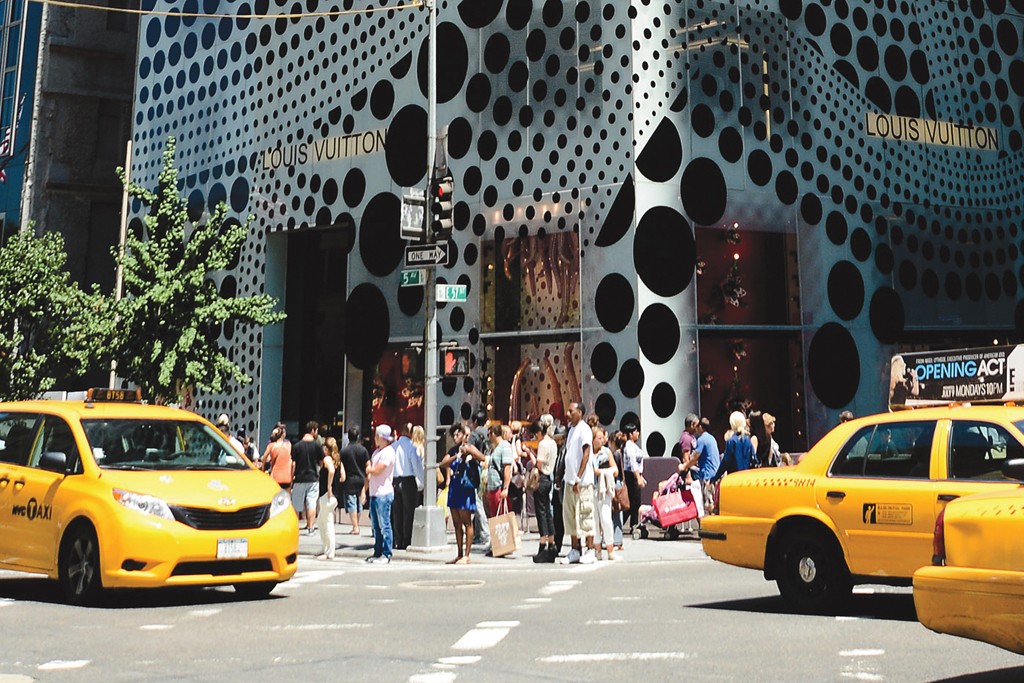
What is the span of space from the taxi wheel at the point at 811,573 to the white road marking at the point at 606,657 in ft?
7.88

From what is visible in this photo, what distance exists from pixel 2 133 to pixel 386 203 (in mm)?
21013

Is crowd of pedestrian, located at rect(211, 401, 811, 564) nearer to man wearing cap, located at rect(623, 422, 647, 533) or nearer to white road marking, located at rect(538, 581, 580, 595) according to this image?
man wearing cap, located at rect(623, 422, 647, 533)

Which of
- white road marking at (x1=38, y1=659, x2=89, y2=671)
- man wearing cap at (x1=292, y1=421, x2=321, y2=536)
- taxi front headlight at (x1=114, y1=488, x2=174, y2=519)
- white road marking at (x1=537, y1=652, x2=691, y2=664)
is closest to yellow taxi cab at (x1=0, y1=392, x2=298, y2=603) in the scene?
taxi front headlight at (x1=114, y1=488, x2=174, y2=519)

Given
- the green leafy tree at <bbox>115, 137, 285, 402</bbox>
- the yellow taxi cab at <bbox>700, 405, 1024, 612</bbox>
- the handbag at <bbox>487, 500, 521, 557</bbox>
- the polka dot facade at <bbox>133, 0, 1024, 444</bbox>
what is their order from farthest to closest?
the green leafy tree at <bbox>115, 137, 285, 402</bbox>, the polka dot facade at <bbox>133, 0, 1024, 444</bbox>, the handbag at <bbox>487, 500, 521, 557</bbox>, the yellow taxi cab at <bbox>700, 405, 1024, 612</bbox>

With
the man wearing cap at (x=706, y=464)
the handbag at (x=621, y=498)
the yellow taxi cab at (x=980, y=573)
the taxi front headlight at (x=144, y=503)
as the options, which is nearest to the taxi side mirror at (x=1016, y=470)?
the yellow taxi cab at (x=980, y=573)

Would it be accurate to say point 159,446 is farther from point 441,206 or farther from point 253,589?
point 441,206

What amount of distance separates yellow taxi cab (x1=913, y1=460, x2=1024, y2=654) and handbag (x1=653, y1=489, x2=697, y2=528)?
452 inches

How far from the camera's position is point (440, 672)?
700 centimetres

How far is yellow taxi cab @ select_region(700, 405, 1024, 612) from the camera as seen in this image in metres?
9.04

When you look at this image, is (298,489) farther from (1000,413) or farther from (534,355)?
(1000,413)

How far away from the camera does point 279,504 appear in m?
10.7

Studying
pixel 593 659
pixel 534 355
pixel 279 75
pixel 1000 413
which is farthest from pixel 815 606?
pixel 279 75

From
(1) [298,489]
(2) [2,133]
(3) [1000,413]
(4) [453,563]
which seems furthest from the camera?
(2) [2,133]

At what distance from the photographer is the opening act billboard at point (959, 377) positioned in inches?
392
